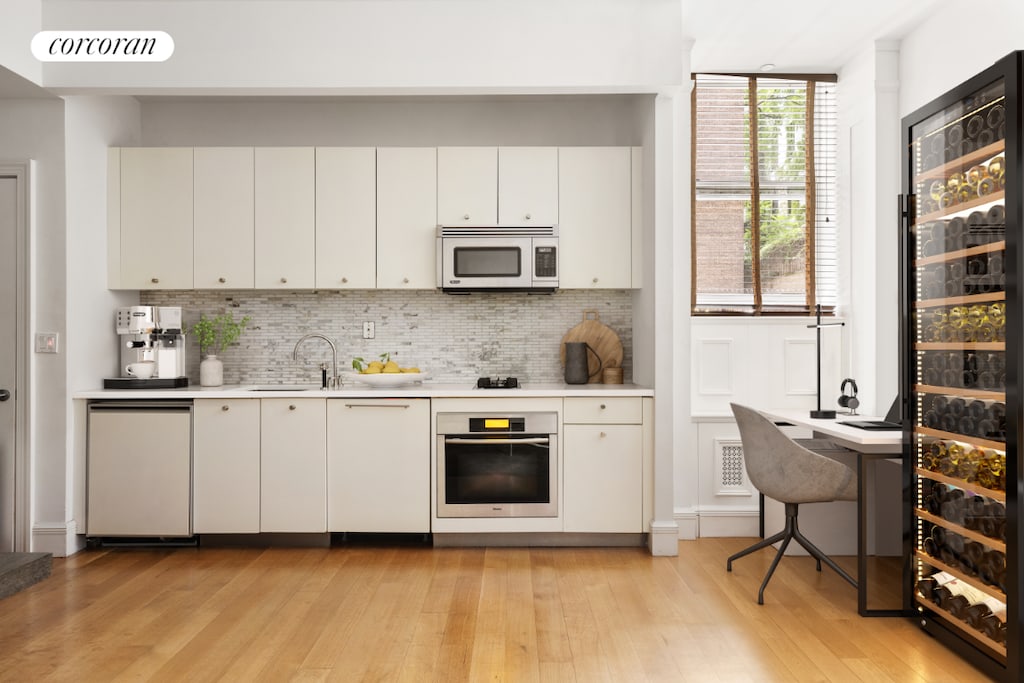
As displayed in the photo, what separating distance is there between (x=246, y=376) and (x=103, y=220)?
123 centimetres

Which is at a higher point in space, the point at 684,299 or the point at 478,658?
the point at 684,299

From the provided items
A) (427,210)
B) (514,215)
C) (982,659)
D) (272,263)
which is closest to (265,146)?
(272,263)

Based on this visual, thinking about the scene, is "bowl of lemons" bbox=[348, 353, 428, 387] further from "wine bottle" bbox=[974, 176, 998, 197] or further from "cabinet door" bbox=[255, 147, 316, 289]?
"wine bottle" bbox=[974, 176, 998, 197]

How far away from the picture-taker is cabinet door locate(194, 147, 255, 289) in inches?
177

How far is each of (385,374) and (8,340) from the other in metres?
2.02

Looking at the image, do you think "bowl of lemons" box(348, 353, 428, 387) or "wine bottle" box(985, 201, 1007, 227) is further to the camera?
"bowl of lemons" box(348, 353, 428, 387)

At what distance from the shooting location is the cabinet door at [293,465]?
4262 millimetres

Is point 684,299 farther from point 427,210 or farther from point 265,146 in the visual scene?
point 265,146

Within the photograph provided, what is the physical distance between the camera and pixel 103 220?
4.45m

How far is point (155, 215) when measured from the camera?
14.8 ft

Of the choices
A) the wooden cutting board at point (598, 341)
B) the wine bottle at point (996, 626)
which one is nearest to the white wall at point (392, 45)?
the wooden cutting board at point (598, 341)

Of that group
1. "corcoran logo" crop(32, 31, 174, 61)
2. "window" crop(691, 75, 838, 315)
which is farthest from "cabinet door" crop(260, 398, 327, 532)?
"window" crop(691, 75, 838, 315)

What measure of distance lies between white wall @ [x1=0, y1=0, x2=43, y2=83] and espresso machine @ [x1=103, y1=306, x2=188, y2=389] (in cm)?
134

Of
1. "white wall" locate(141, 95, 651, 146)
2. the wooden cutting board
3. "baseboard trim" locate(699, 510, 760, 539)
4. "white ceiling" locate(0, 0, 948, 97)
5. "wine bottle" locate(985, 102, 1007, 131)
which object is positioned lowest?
"baseboard trim" locate(699, 510, 760, 539)
